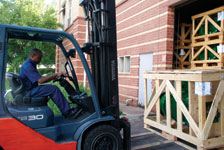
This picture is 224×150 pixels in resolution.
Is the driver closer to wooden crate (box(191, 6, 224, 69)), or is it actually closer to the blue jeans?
the blue jeans

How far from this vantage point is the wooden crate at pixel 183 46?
23.1ft

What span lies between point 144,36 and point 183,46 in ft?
5.92

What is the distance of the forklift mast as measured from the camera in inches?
141

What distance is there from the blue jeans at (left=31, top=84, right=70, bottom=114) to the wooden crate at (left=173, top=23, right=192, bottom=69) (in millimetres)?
5054

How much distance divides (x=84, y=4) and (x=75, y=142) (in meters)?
2.55

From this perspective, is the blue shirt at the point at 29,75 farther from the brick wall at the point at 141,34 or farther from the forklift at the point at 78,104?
the brick wall at the point at 141,34

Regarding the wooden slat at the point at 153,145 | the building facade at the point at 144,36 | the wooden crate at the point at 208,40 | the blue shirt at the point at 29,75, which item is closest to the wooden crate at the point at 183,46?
the building facade at the point at 144,36

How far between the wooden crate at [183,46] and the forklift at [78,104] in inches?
167

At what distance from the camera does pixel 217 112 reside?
4086 millimetres

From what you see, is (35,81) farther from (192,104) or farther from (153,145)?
(192,104)

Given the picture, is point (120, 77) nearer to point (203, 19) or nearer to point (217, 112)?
point (203, 19)

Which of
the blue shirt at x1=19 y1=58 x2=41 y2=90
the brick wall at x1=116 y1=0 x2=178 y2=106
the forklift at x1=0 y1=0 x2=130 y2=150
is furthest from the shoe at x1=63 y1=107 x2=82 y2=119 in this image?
the brick wall at x1=116 y1=0 x2=178 y2=106

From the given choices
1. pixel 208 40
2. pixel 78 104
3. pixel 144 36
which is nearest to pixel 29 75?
pixel 78 104

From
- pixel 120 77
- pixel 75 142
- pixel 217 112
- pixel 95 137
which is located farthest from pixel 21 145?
pixel 120 77
